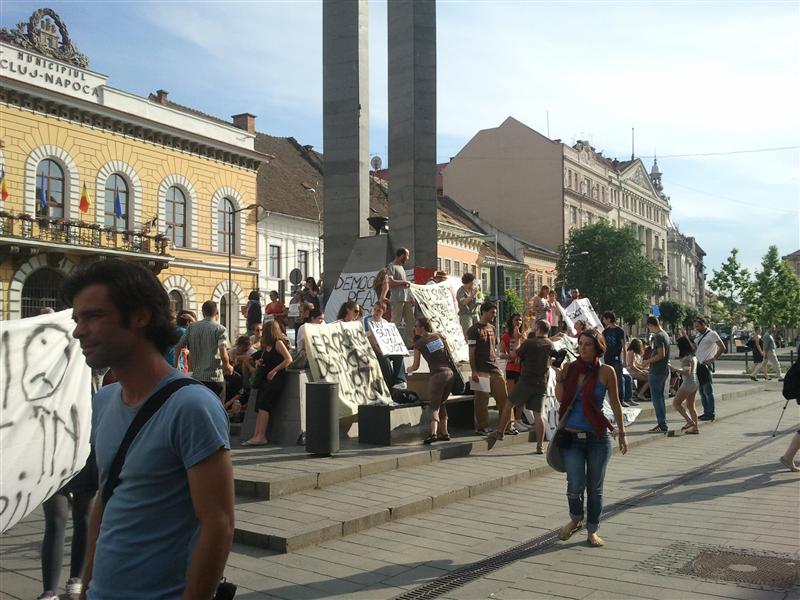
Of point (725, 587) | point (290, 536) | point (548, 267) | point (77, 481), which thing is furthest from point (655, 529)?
point (548, 267)

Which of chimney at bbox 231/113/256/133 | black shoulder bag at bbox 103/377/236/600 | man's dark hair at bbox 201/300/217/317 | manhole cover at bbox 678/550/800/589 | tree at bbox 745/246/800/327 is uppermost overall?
chimney at bbox 231/113/256/133

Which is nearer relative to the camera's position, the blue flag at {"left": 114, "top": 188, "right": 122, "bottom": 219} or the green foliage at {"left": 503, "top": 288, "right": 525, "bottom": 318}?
the blue flag at {"left": 114, "top": 188, "right": 122, "bottom": 219}

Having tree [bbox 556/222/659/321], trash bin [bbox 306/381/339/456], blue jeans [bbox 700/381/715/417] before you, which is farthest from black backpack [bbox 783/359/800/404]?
tree [bbox 556/222/659/321]

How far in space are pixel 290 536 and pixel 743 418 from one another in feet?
48.6

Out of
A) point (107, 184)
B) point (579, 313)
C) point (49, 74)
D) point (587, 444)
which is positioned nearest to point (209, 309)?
point (587, 444)

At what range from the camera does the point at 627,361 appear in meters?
21.4

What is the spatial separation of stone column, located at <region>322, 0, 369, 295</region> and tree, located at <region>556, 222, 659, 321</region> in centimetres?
5424

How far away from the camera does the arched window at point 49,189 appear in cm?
3738

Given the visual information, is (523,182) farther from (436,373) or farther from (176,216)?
(436,373)

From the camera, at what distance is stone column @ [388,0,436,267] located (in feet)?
61.7

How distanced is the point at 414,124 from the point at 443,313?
5.36 m

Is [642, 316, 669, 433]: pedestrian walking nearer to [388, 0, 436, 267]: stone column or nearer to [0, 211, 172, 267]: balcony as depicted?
[388, 0, 436, 267]: stone column

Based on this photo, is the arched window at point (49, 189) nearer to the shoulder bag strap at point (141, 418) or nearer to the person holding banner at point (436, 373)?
the person holding banner at point (436, 373)

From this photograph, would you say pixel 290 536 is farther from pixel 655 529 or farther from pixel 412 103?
pixel 412 103
